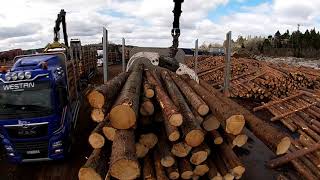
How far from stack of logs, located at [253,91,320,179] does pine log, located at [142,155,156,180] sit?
4739 mm

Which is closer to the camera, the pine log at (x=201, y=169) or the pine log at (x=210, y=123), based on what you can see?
the pine log at (x=201, y=169)

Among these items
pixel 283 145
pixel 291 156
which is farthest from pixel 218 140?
pixel 291 156

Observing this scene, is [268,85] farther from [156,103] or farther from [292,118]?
[156,103]

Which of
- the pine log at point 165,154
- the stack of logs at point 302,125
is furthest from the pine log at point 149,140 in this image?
the stack of logs at point 302,125

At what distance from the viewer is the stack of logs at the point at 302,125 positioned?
31.9 ft

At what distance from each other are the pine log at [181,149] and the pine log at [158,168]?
40cm

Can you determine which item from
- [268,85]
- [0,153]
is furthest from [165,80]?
[268,85]

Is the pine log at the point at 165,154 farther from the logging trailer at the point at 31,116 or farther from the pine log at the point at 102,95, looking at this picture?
the logging trailer at the point at 31,116

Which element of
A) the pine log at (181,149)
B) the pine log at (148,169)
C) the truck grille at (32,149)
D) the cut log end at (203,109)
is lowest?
the truck grille at (32,149)

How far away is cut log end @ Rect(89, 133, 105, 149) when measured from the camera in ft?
20.9

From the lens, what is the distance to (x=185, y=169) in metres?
6.28

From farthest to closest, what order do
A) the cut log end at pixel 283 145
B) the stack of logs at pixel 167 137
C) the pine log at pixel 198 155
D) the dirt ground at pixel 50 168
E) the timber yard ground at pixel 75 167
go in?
the dirt ground at pixel 50 168 → the timber yard ground at pixel 75 167 → the pine log at pixel 198 155 → the stack of logs at pixel 167 137 → the cut log end at pixel 283 145

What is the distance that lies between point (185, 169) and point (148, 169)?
0.69 metres

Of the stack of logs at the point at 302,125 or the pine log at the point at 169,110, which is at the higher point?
the pine log at the point at 169,110
